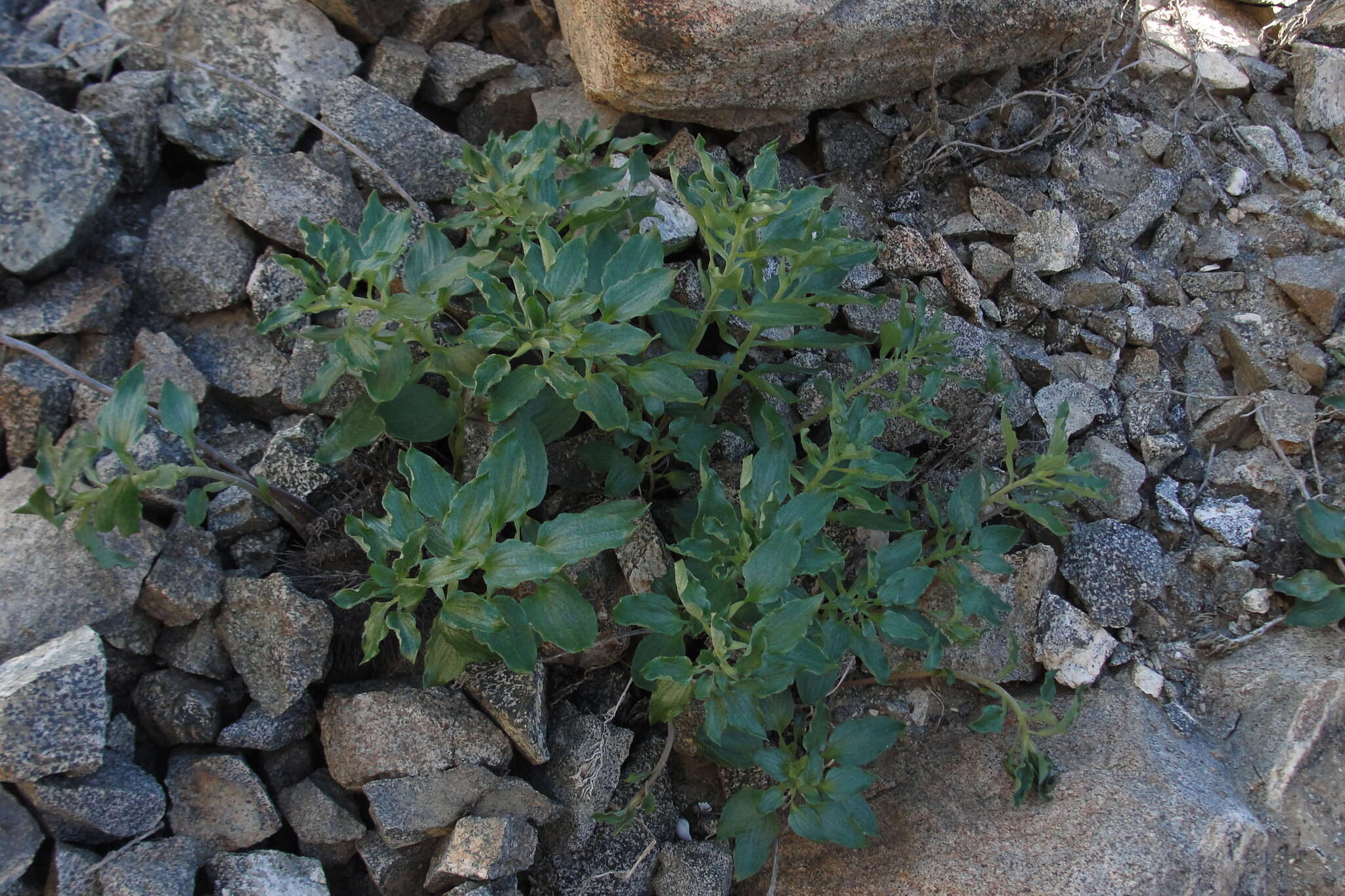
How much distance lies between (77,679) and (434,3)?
78.3 inches

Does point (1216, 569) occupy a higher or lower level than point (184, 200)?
lower

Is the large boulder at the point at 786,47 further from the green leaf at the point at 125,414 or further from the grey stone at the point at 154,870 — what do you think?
the grey stone at the point at 154,870

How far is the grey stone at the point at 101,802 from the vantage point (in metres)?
1.74

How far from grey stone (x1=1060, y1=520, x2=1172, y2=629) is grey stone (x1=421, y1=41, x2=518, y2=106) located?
1.99m

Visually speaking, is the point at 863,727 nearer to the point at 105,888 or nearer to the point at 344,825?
the point at 344,825

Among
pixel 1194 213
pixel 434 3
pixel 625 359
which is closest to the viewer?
pixel 625 359

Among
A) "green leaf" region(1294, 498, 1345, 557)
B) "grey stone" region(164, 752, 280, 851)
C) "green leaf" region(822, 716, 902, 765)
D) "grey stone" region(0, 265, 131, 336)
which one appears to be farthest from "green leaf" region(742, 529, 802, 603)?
"grey stone" region(0, 265, 131, 336)

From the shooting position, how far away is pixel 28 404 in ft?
6.84

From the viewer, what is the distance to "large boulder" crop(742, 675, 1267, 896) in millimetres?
1931

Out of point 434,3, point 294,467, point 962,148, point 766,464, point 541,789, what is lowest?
point 541,789

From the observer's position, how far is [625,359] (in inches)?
87.7

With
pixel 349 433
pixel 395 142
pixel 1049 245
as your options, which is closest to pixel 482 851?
pixel 349 433

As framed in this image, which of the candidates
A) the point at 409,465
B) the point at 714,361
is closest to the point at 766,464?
the point at 714,361

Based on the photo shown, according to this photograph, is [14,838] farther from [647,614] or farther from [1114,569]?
[1114,569]
